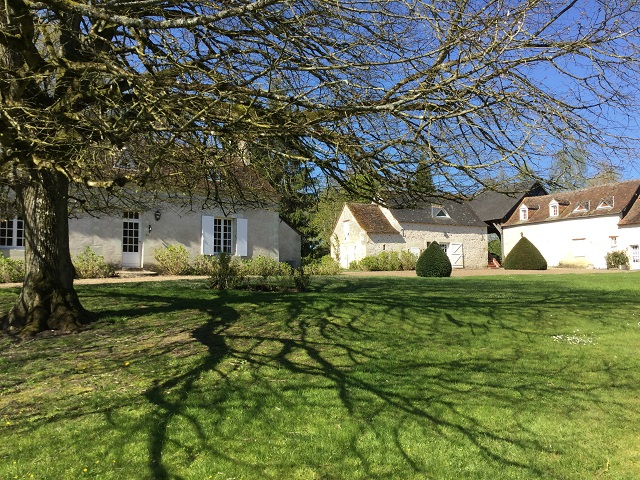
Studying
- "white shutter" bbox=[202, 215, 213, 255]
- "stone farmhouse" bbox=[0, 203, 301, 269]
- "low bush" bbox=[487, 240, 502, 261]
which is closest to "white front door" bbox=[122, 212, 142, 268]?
"stone farmhouse" bbox=[0, 203, 301, 269]

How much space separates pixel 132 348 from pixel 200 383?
5.16ft

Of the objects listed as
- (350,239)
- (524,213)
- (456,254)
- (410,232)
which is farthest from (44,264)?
(524,213)

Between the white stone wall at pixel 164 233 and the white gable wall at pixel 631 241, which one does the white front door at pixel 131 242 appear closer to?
the white stone wall at pixel 164 233

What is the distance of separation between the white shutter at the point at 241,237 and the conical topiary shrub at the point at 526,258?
56.2 feet

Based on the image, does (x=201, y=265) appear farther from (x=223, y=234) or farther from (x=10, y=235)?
(x=10, y=235)

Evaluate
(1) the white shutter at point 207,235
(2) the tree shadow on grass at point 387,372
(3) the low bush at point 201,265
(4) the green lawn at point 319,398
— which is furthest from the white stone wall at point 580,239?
(4) the green lawn at point 319,398

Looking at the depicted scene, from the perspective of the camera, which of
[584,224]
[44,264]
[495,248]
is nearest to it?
[44,264]

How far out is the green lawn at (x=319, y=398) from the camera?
3.41 m

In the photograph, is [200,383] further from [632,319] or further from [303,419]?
[632,319]

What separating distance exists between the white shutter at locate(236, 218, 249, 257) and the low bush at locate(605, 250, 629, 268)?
2305cm

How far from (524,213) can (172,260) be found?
2876 cm

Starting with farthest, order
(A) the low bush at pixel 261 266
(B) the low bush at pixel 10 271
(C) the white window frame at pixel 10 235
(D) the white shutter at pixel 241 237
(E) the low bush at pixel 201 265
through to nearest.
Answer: (D) the white shutter at pixel 241 237 → (E) the low bush at pixel 201 265 → (A) the low bush at pixel 261 266 → (C) the white window frame at pixel 10 235 → (B) the low bush at pixel 10 271

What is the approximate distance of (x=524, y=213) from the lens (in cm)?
3756

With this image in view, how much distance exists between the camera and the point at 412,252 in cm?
3089
